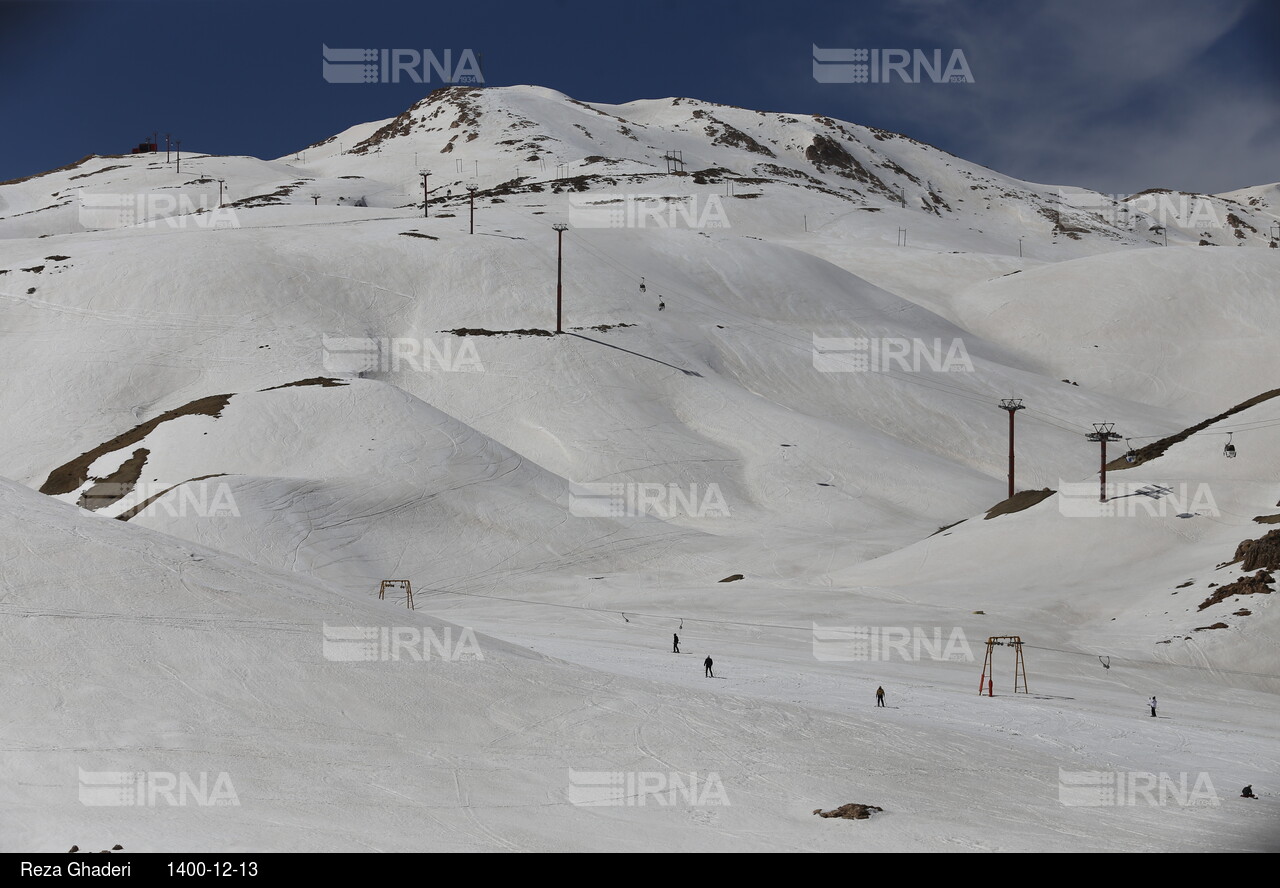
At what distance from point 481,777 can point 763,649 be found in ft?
70.9

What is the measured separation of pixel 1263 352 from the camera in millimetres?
105125

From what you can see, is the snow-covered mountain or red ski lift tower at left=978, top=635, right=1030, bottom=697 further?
red ski lift tower at left=978, top=635, right=1030, bottom=697

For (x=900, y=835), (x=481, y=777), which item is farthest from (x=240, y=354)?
(x=900, y=835)

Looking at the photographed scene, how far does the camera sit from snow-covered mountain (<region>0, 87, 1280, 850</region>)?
24609 millimetres

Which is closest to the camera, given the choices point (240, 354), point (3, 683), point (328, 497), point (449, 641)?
point (3, 683)

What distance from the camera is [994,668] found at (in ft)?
140

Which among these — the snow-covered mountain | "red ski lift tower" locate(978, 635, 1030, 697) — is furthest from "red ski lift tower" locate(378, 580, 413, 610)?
"red ski lift tower" locate(978, 635, 1030, 697)

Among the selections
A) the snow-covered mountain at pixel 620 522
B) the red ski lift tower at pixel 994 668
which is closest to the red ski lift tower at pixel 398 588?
the snow-covered mountain at pixel 620 522

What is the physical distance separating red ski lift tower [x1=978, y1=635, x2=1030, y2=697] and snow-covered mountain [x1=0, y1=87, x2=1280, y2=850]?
0.71 m

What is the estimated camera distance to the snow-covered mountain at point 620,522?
80.7 feet

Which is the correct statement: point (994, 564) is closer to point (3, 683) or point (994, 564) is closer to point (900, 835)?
point (900, 835)

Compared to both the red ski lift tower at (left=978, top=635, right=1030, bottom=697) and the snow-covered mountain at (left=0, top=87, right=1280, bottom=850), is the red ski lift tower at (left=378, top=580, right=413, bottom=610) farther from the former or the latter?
the red ski lift tower at (left=978, top=635, right=1030, bottom=697)

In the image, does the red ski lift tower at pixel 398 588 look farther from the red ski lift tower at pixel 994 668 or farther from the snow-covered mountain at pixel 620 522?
the red ski lift tower at pixel 994 668

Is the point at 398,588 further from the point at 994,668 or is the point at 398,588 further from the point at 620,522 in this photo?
the point at 994,668
